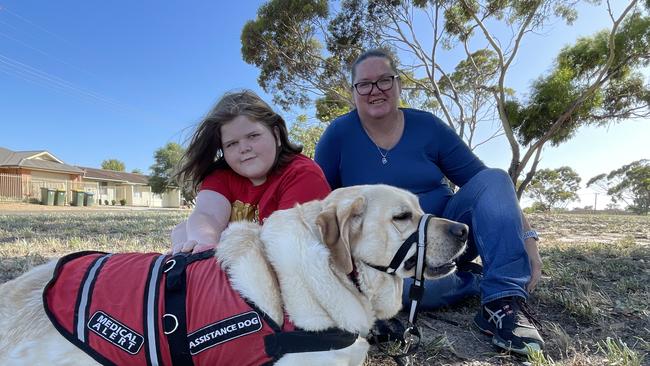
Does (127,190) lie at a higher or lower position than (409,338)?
higher

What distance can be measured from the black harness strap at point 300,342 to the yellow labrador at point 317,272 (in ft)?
0.08

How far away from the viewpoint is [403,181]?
348 centimetres

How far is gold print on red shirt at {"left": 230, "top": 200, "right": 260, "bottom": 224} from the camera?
2922mm

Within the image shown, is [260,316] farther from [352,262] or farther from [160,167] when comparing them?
[160,167]

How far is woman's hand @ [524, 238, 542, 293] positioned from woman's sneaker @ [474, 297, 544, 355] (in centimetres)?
23

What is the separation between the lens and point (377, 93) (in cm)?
352

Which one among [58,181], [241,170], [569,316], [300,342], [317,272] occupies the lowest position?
[569,316]

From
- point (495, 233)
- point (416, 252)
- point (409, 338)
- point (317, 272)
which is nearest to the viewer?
point (317, 272)

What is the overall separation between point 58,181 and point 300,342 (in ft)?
150

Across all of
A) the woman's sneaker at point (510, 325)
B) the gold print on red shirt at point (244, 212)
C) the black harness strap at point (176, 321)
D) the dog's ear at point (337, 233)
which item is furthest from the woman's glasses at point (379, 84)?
the black harness strap at point (176, 321)

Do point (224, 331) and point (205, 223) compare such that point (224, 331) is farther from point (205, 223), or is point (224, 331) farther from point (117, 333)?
point (205, 223)

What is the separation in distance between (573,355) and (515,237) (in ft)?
2.47

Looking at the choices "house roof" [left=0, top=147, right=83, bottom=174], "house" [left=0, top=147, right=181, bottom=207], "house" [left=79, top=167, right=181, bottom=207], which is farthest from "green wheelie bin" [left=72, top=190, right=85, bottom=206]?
"house" [left=79, top=167, right=181, bottom=207]

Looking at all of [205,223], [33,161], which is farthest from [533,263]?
[33,161]
